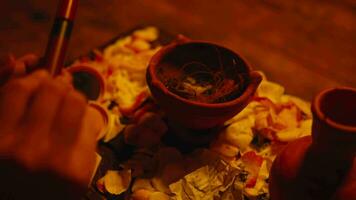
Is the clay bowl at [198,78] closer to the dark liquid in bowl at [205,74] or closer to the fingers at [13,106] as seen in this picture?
the dark liquid in bowl at [205,74]

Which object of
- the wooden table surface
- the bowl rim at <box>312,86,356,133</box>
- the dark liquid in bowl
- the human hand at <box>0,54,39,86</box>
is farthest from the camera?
the wooden table surface

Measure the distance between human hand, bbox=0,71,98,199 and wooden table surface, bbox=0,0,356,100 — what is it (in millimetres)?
982

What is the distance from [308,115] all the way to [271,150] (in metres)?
0.18

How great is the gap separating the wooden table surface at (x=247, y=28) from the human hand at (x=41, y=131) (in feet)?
3.22

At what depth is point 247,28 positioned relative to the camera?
74.1 inches

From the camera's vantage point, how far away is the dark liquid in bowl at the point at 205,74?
99 centimetres

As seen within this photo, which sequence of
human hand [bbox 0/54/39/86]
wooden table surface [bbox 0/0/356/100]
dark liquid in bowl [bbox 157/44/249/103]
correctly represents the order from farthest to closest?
wooden table surface [bbox 0/0/356/100], dark liquid in bowl [bbox 157/44/249/103], human hand [bbox 0/54/39/86]

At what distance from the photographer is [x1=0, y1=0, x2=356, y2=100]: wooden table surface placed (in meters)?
1.67

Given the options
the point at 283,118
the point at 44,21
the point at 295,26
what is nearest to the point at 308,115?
the point at 283,118

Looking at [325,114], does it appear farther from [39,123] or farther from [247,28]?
[247,28]

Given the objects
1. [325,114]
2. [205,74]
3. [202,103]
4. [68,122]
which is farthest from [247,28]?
[68,122]

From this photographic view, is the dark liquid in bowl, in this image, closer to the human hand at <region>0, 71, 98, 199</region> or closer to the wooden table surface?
the human hand at <region>0, 71, 98, 199</region>

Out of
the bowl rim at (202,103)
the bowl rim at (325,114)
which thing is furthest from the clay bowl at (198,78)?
the bowl rim at (325,114)

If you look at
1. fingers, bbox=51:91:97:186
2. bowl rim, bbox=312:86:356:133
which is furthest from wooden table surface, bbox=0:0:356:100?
fingers, bbox=51:91:97:186
